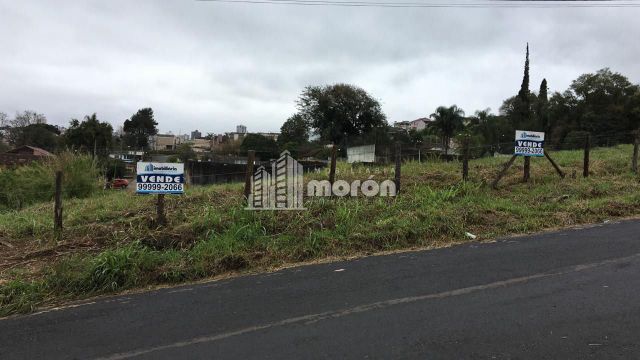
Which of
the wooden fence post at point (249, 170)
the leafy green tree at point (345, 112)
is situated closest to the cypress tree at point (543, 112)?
the leafy green tree at point (345, 112)

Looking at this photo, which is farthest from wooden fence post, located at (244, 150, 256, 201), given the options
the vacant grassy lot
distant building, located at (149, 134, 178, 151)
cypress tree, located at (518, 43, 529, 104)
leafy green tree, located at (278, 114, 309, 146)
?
distant building, located at (149, 134, 178, 151)

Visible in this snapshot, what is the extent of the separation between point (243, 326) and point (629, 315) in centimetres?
365

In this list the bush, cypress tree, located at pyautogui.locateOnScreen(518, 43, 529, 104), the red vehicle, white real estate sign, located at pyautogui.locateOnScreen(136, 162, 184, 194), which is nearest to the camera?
white real estate sign, located at pyautogui.locateOnScreen(136, 162, 184, 194)

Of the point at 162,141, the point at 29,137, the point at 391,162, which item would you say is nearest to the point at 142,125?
the point at 162,141

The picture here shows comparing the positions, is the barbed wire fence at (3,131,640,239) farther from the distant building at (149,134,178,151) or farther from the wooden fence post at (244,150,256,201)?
the distant building at (149,134,178,151)

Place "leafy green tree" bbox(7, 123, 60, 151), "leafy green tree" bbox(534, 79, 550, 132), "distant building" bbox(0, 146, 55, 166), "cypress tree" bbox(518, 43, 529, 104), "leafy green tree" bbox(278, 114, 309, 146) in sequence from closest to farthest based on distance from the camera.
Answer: "distant building" bbox(0, 146, 55, 166), "leafy green tree" bbox(534, 79, 550, 132), "cypress tree" bbox(518, 43, 529, 104), "leafy green tree" bbox(278, 114, 309, 146), "leafy green tree" bbox(7, 123, 60, 151)

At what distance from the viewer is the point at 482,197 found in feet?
34.1

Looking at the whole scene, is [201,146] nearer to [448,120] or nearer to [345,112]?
[345,112]

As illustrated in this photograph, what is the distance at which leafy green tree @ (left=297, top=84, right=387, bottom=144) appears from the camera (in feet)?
217

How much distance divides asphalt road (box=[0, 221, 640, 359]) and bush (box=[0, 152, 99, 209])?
39.6 feet

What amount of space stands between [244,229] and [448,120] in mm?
53895

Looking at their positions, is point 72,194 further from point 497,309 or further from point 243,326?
point 497,309

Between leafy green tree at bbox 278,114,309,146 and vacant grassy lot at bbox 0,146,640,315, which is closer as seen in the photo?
vacant grassy lot at bbox 0,146,640,315

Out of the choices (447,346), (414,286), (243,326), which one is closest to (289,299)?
(243,326)
